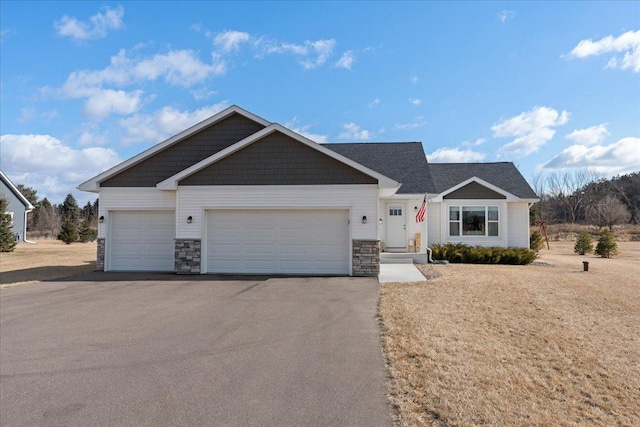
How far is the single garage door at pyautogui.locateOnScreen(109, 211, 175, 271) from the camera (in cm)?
1491

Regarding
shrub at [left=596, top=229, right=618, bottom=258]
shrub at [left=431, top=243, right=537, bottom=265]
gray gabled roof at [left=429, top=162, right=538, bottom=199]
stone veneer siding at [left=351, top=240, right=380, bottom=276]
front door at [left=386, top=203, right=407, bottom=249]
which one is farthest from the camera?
shrub at [left=596, top=229, right=618, bottom=258]

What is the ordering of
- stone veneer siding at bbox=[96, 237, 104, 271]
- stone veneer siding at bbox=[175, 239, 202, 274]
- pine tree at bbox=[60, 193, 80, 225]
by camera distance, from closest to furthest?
stone veneer siding at bbox=[175, 239, 202, 274] < stone veneer siding at bbox=[96, 237, 104, 271] < pine tree at bbox=[60, 193, 80, 225]

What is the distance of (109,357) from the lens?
18.6 ft

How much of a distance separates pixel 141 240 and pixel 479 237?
1514 cm

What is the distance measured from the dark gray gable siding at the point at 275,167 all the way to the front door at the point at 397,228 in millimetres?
5702

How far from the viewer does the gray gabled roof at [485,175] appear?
826 inches

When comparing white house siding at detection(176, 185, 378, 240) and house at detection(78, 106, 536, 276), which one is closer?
white house siding at detection(176, 185, 378, 240)

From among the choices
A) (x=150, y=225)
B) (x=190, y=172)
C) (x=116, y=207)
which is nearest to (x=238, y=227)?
(x=190, y=172)

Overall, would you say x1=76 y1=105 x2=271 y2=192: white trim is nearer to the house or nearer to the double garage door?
the house

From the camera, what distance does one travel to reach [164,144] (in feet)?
49.2

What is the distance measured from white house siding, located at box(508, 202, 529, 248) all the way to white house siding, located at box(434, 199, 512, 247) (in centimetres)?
46

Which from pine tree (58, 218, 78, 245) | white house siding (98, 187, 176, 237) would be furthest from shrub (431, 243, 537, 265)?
pine tree (58, 218, 78, 245)

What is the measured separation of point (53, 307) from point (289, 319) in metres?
5.34

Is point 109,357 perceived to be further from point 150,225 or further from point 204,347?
point 150,225
